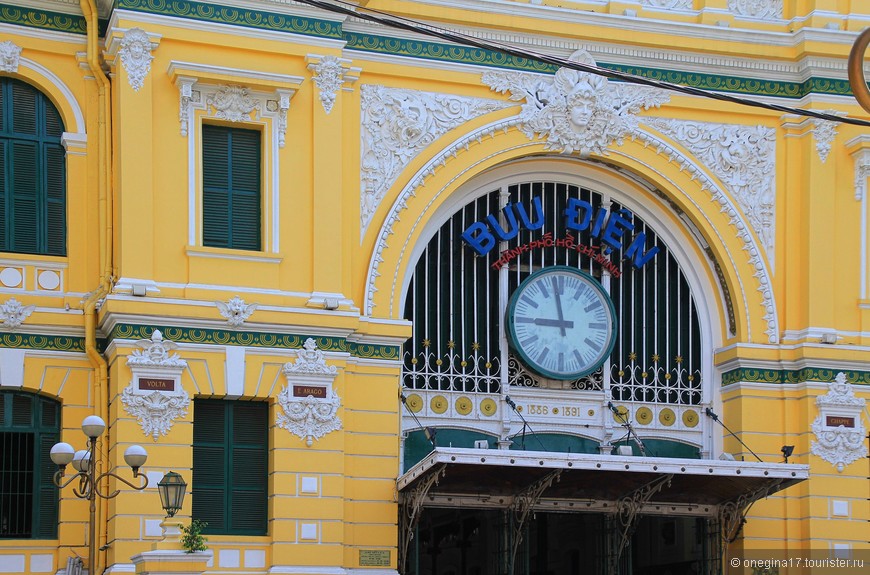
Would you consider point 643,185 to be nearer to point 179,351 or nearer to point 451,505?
point 451,505

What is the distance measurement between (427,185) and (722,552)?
830cm

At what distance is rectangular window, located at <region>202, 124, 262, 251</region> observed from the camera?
87.8 feet

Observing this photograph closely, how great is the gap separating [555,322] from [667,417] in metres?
2.78

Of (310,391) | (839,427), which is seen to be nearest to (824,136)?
(839,427)

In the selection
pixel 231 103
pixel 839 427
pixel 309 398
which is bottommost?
pixel 839 427

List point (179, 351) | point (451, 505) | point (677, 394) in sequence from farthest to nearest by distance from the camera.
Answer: point (677, 394)
point (451, 505)
point (179, 351)

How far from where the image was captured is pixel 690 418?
29.9 m

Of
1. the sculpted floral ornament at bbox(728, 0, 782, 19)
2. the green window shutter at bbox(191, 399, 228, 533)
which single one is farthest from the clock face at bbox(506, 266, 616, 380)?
the sculpted floral ornament at bbox(728, 0, 782, 19)

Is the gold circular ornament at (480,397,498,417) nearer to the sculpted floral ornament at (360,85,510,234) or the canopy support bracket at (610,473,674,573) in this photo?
the canopy support bracket at (610,473,674,573)

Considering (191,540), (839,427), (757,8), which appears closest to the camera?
(191,540)

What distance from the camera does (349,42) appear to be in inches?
1106

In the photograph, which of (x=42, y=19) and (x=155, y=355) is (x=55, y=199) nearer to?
(x=42, y=19)

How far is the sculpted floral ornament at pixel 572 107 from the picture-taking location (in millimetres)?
29094

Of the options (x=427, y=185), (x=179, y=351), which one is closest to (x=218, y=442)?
(x=179, y=351)
